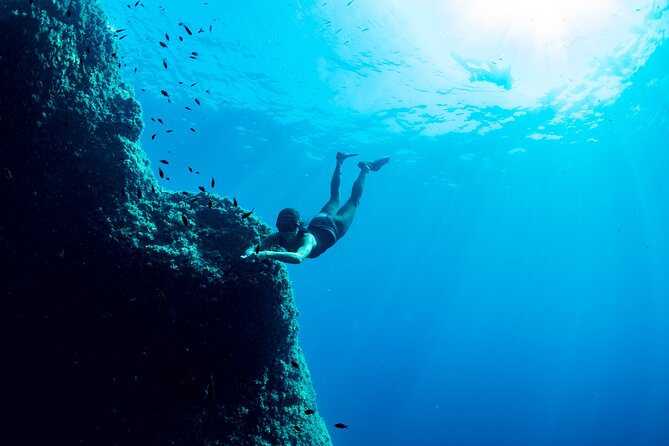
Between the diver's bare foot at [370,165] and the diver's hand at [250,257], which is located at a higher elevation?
the diver's bare foot at [370,165]

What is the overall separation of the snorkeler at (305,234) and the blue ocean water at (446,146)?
128 inches

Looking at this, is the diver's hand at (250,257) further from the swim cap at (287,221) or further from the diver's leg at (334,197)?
the diver's leg at (334,197)

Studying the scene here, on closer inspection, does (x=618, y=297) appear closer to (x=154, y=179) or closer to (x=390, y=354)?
(x=390, y=354)

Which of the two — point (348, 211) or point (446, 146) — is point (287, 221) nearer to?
point (348, 211)

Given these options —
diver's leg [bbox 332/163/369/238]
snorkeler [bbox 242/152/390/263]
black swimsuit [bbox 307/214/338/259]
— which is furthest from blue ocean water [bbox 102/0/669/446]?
diver's leg [bbox 332/163/369/238]

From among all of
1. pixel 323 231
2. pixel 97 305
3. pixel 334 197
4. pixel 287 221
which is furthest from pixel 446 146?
pixel 97 305

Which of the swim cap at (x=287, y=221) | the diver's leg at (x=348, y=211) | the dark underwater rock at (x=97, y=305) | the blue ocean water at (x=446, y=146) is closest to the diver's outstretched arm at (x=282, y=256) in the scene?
the dark underwater rock at (x=97, y=305)

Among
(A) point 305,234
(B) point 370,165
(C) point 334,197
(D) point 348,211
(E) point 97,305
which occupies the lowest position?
(E) point 97,305

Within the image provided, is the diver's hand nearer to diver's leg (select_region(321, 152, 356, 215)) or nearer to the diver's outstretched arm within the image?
the diver's outstretched arm

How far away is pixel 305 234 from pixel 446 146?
2516 centimetres

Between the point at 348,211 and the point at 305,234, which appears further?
the point at 348,211

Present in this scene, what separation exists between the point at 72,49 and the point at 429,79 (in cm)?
1788

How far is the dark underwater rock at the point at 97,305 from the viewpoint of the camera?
14.6 ft

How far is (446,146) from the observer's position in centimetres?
2812
